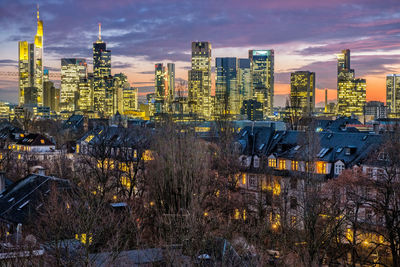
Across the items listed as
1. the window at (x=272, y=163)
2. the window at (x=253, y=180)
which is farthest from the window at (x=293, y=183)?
the window at (x=253, y=180)

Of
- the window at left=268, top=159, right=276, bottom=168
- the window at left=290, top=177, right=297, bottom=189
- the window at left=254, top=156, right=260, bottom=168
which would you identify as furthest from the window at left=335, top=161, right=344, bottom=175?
the window at left=254, top=156, right=260, bottom=168

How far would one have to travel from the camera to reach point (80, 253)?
22.0m

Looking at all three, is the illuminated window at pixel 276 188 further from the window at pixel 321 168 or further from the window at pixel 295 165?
the window at pixel 321 168

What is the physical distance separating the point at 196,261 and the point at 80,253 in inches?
212

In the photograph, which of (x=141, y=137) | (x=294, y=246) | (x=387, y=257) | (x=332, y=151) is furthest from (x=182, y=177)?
(x=141, y=137)

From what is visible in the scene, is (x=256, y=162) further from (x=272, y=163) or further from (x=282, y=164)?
(x=282, y=164)

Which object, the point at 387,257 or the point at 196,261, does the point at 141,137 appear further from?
the point at 196,261

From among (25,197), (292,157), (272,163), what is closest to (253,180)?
(272,163)

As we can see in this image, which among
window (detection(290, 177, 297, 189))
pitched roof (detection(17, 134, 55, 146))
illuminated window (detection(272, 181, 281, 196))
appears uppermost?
pitched roof (detection(17, 134, 55, 146))

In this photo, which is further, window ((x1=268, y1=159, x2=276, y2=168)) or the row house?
window ((x1=268, y1=159, x2=276, y2=168))

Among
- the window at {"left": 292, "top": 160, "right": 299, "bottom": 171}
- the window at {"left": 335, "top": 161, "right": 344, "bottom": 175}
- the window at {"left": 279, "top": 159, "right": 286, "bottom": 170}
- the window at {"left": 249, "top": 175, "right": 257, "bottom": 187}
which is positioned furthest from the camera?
the window at {"left": 249, "top": 175, "right": 257, "bottom": 187}

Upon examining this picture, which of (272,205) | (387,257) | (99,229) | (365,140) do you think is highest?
(365,140)

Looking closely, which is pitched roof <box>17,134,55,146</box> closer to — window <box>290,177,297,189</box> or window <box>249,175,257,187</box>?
window <box>249,175,257,187</box>

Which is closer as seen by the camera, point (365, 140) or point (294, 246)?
point (294, 246)
